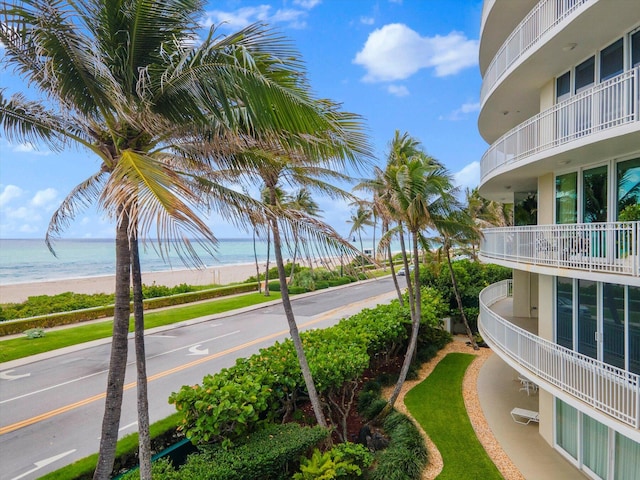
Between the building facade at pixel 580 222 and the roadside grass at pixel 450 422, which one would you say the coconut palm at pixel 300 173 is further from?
the building facade at pixel 580 222

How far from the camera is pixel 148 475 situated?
5.98m

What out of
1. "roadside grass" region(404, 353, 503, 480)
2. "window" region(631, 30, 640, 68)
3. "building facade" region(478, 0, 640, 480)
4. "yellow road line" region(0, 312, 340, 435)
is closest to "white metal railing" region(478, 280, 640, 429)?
"building facade" region(478, 0, 640, 480)

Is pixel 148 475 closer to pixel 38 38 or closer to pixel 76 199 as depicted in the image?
pixel 76 199

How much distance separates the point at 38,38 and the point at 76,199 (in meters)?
3.29

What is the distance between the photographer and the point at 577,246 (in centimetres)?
775

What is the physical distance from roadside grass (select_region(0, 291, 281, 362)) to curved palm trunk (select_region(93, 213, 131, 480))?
47.3 ft

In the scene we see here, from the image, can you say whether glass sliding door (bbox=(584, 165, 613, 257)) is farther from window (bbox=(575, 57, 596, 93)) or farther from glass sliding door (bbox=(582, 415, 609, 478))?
glass sliding door (bbox=(582, 415, 609, 478))

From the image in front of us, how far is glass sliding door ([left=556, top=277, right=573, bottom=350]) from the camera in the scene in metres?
8.65

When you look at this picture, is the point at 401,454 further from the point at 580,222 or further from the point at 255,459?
the point at 580,222

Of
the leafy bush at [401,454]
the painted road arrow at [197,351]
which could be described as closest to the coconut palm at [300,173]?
the leafy bush at [401,454]

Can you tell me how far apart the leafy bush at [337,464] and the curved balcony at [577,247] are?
5673 millimetres

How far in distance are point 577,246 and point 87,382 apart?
15.6m

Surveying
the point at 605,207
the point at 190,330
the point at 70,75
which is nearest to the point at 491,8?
the point at 605,207

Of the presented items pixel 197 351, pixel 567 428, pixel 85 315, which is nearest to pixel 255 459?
pixel 567 428
